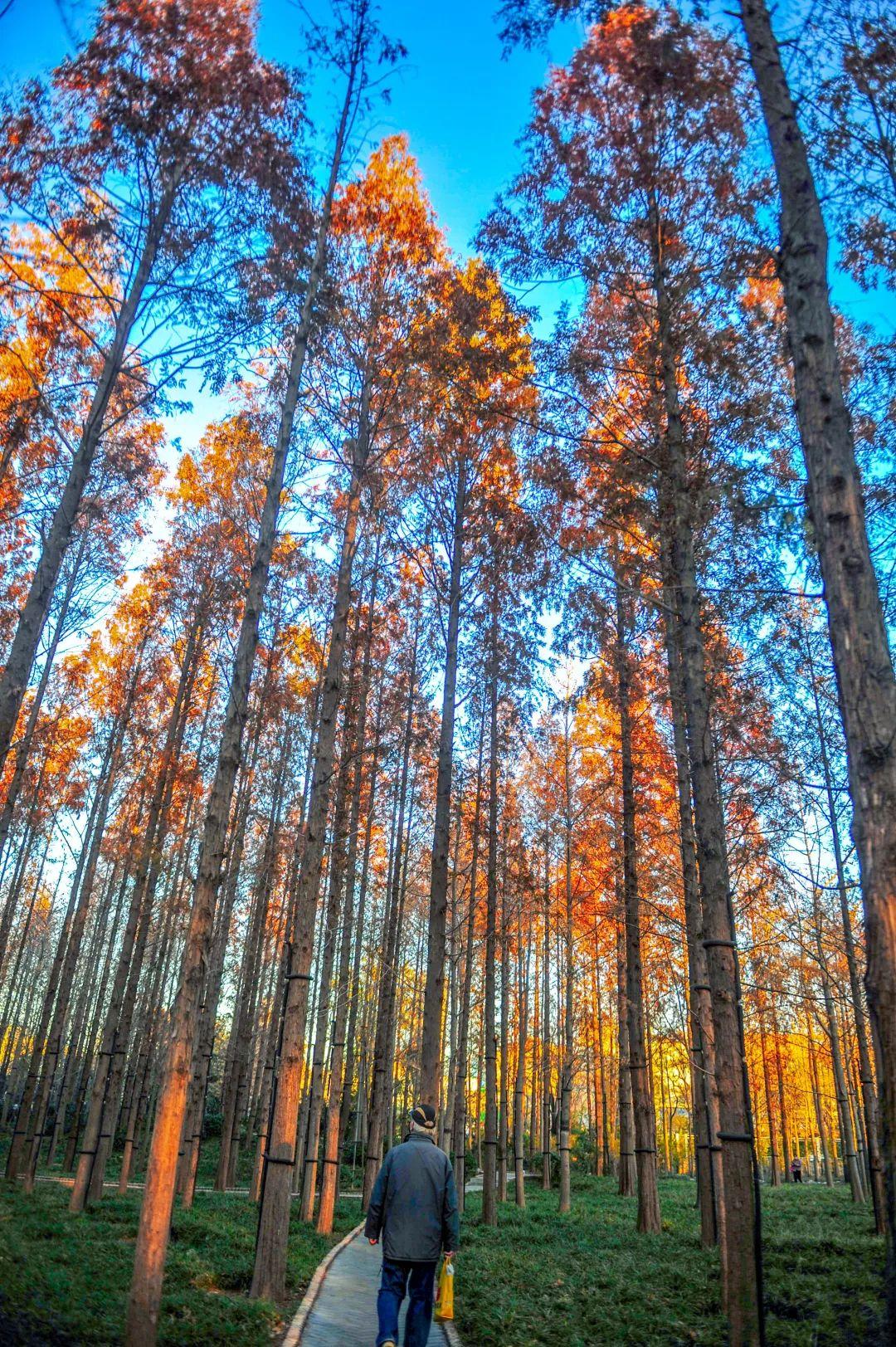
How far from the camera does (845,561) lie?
4.21 metres

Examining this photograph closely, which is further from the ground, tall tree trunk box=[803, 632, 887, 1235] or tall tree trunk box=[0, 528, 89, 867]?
tall tree trunk box=[0, 528, 89, 867]

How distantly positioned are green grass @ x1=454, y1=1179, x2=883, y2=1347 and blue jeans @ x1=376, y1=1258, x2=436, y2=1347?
4.79 ft

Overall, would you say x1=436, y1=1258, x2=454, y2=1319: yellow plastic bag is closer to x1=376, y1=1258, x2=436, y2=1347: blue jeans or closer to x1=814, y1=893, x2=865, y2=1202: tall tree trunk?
x1=376, y1=1258, x2=436, y2=1347: blue jeans

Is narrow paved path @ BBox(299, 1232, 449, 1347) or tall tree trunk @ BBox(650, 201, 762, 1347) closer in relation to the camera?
tall tree trunk @ BBox(650, 201, 762, 1347)

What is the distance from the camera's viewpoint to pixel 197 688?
1587 centimetres

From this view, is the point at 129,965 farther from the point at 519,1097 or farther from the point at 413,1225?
the point at 519,1097

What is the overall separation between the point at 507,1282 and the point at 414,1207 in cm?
440

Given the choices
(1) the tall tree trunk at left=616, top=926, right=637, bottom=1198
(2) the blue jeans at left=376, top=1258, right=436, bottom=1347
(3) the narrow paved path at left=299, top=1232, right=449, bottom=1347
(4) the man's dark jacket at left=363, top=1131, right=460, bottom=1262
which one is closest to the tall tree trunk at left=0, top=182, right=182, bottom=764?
(4) the man's dark jacket at left=363, top=1131, right=460, bottom=1262

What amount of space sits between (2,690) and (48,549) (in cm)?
157

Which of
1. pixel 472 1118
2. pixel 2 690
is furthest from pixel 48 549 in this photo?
pixel 472 1118

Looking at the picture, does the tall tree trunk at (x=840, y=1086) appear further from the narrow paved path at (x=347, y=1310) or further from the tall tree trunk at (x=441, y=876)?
the narrow paved path at (x=347, y=1310)

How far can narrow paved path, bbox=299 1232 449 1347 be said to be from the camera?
5777 mm

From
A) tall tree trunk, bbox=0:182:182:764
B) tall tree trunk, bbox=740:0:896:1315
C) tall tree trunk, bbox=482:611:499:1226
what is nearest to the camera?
tall tree trunk, bbox=740:0:896:1315

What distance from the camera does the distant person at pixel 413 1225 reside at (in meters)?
4.83
